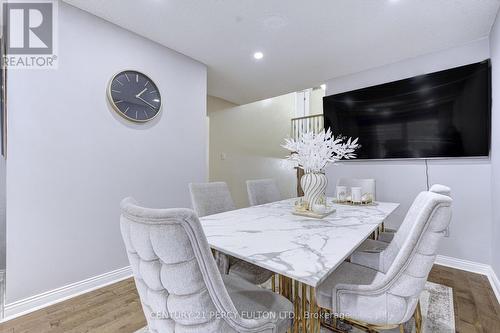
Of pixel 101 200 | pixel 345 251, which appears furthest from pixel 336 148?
pixel 101 200

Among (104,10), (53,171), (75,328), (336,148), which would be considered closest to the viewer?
(75,328)

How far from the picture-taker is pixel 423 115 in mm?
2639

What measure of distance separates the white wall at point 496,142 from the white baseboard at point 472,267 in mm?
106

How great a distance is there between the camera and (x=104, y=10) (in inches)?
76.6

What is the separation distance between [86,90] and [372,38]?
111 inches

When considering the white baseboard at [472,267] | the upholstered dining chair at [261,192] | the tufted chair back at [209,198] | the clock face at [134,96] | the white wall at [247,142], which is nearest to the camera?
the tufted chair back at [209,198]

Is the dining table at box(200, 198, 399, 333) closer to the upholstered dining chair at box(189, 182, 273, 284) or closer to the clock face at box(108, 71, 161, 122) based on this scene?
the upholstered dining chair at box(189, 182, 273, 284)

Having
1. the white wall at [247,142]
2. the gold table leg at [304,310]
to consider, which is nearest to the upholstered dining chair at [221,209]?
the gold table leg at [304,310]

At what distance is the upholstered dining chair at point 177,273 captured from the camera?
0.62 m

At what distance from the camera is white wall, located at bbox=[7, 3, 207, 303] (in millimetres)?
1679

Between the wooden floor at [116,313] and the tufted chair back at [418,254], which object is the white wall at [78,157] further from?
the tufted chair back at [418,254]

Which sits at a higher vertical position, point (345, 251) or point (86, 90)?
point (86, 90)

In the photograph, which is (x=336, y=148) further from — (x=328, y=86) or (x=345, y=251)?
(x=328, y=86)

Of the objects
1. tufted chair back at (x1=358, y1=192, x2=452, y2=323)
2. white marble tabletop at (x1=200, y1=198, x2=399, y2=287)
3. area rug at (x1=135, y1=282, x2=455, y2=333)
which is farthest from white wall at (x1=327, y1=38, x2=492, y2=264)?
tufted chair back at (x1=358, y1=192, x2=452, y2=323)
